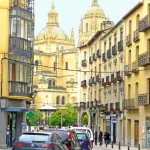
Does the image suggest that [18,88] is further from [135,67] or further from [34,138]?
[34,138]

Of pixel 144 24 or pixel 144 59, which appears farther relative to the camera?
pixel 144 24

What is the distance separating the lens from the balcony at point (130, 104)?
41662mm

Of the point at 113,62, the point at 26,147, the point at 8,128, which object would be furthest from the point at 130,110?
the point at 26,147

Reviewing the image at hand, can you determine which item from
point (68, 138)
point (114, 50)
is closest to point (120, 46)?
point (114, 50)

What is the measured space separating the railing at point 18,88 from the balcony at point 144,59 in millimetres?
8926

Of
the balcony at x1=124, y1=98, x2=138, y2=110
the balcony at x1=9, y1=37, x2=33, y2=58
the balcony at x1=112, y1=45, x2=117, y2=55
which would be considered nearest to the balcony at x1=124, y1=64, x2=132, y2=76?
the balcony at x1=124, y1=98, x2=138, y2=110

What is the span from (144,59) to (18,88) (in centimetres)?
995

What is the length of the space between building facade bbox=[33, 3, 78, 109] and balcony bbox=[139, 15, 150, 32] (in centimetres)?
10054

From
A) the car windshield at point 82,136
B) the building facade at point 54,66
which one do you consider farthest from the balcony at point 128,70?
the building facade at point 54,66

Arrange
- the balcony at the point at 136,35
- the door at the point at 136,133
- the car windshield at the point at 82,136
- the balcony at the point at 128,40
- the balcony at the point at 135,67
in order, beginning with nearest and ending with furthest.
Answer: the car windshield at the point at 82,136
the balcony at the point at 136,35
the balcony at the point at 135,67
the door at the point at 136,133
the balcony at the point at 128,40

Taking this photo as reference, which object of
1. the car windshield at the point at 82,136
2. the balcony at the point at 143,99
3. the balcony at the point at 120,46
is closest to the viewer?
the car windshield at the point at 82,136

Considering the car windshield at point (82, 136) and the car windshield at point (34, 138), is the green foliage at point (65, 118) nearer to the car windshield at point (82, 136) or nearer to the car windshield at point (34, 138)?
the car windshield at point (82, 136)

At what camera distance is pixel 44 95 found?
487 ft

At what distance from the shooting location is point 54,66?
166m
